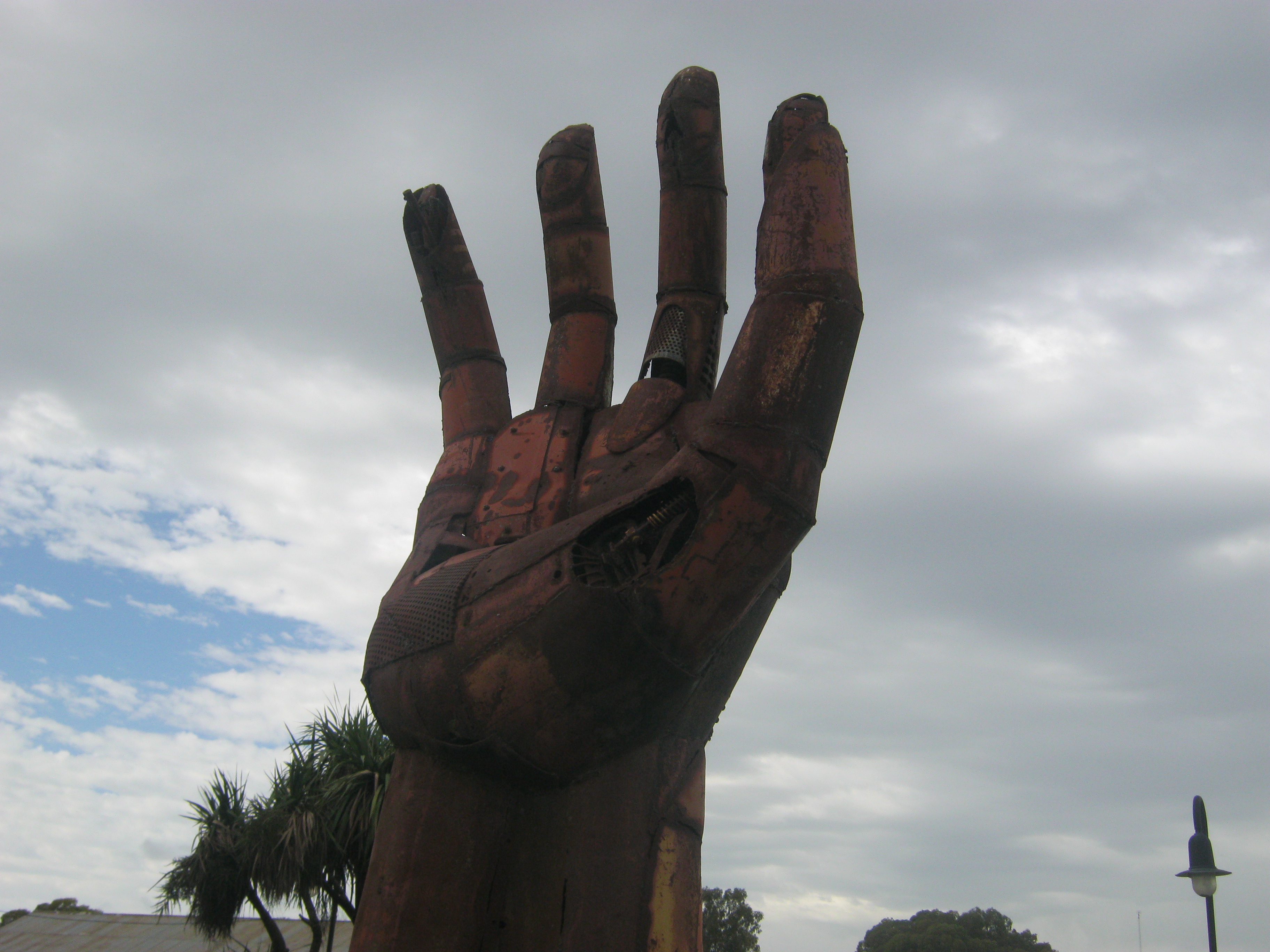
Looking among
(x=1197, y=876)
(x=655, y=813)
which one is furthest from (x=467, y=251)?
(x=1197, y=876)

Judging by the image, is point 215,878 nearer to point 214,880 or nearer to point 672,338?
point 214,880

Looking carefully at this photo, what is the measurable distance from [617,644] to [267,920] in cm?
956

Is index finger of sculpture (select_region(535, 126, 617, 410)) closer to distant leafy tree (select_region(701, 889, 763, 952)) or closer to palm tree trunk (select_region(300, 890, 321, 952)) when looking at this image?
palm tree trunk (select_region(300, 890, 321, 952))

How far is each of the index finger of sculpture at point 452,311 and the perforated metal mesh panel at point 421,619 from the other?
124cm

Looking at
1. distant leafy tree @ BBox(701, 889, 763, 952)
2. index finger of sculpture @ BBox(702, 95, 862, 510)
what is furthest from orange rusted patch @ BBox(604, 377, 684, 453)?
distant leafy tree @ BBox(701, 889, 763, 952)

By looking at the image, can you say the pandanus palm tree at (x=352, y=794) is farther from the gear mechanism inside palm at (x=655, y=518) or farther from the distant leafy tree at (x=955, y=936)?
the distant leafy tree at (x=955, y=936)

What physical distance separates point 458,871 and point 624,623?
4.02ft

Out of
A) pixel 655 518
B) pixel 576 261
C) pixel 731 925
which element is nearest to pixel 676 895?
pixel 655 518

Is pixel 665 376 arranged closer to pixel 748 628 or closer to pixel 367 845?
pixel 748 628

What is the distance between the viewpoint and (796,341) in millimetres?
3939

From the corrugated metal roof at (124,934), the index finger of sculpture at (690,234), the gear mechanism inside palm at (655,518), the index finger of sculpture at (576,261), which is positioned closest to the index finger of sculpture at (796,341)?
the gear mechanism inside palm at (655,518)

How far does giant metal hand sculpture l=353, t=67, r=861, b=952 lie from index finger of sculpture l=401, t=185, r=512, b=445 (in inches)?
39.5

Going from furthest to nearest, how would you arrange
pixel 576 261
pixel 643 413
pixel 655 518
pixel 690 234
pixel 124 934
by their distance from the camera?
pixel 124 934 < pixel 576 261 < pixel 690 234 < pixel 643 413 < pixel 655 518

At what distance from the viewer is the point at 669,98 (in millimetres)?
5051
